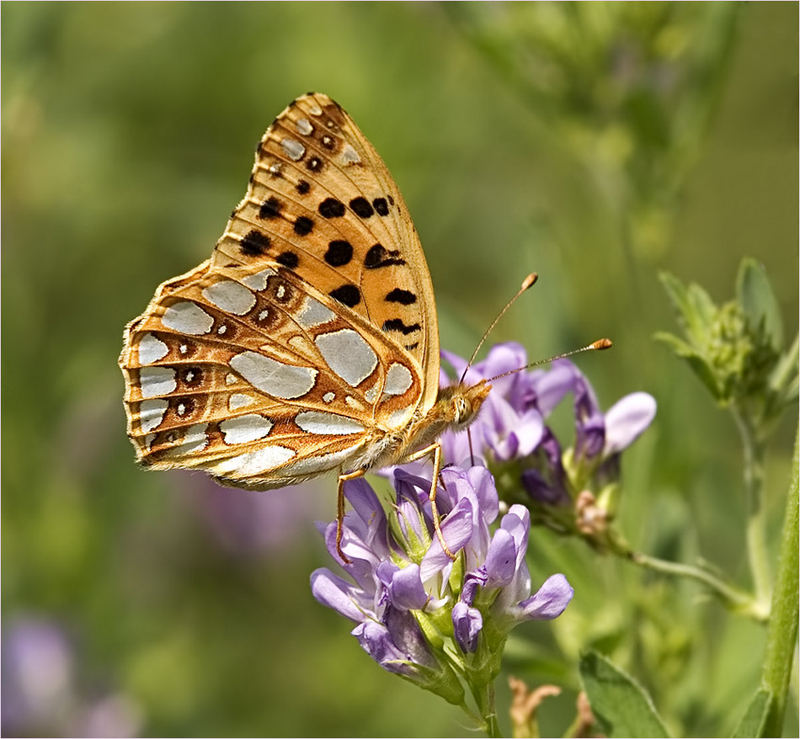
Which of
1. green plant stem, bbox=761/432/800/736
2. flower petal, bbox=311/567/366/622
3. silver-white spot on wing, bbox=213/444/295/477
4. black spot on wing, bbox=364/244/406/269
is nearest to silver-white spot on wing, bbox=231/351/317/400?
silver-white spot on wing, bbox=213/444/295/477

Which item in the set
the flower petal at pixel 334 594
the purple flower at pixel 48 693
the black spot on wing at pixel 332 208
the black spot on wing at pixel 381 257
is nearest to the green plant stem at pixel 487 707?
the flower petal at pixel 334 594

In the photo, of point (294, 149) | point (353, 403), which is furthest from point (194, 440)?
point (294, 149)

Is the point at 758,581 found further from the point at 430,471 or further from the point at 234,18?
the point at 234,18

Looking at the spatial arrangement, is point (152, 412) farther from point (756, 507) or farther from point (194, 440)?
point (756, 507)

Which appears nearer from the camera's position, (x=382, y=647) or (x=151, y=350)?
(x=382, y=647)

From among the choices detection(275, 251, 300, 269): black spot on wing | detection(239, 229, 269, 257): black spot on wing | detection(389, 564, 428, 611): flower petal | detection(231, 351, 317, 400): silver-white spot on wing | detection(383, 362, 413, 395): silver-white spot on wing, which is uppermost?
detection(239, 229, 269, 257): black spot on wing

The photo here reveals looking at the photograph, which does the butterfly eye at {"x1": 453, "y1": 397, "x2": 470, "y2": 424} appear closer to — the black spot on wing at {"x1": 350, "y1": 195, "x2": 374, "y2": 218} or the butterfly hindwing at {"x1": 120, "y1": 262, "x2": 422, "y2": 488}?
the butterfly hindwing at {"x1": 120, "y1": 262, "x2": 422, "y2": 488}
